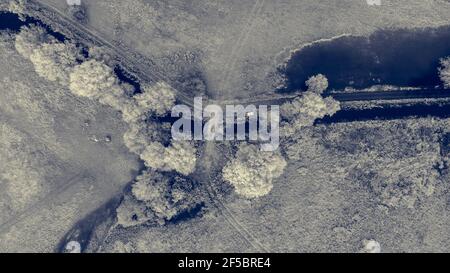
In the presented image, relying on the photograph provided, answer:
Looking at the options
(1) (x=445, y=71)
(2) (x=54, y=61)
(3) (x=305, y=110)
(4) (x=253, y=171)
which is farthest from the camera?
(1) (x=445, y=71)

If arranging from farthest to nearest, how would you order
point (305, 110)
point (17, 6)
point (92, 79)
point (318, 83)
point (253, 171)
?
point (17, 6) < point (318, 83) < point (305, 110) < point (92, 79) < point (253, 171)

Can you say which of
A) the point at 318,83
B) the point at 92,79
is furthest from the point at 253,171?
the point at 92,79

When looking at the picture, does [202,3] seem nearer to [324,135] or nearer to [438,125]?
[324,135]

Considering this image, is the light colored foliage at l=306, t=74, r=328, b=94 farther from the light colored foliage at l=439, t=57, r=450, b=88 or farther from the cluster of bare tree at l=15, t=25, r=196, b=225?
the cluster of bare tree at l=15, t=25, r=196, b=225

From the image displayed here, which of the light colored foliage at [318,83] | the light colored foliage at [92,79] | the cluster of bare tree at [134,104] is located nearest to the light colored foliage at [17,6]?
the cluster of bare tree at [134,104]

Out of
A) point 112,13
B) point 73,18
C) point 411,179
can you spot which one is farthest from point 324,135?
point 73,18

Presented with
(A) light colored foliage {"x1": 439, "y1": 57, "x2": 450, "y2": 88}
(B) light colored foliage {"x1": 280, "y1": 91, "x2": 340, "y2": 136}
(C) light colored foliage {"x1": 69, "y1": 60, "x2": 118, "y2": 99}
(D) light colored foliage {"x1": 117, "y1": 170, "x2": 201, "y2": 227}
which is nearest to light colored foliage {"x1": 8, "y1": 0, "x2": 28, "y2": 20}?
(C) light colored foliage {"x1": 69, "y1": 60, "x2": 118, "y2": 99}

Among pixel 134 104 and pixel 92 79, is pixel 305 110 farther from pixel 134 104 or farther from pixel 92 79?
pixel 92 79
